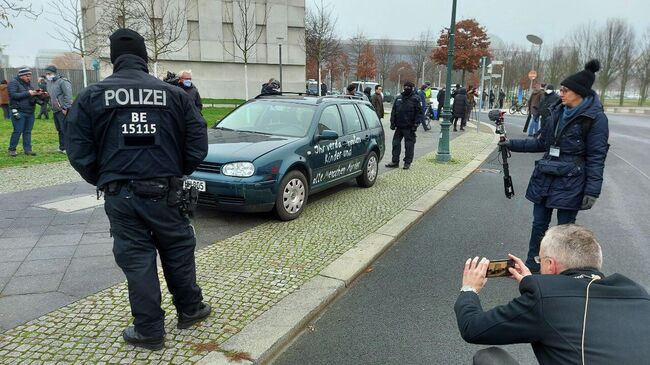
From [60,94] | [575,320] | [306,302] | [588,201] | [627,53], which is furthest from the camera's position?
[627,53]

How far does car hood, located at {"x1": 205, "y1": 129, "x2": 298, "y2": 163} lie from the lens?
19.2ft

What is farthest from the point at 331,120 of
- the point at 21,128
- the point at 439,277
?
the point at 21,128

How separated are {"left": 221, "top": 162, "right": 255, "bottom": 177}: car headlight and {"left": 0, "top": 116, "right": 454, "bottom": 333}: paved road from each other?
2.31 ft

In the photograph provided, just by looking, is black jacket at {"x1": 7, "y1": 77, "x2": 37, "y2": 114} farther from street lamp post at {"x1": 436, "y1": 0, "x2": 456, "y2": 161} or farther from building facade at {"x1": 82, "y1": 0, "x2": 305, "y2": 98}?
building facade at {"x1": 82, "y1": 0, "x2": 305, "y2": 98}

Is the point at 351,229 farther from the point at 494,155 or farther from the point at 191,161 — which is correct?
the point at 494,155

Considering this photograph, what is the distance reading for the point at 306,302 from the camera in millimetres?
3898

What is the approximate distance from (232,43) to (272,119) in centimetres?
3251

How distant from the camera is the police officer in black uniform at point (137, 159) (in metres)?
2.86

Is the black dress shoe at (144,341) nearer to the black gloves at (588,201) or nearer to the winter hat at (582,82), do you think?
the black gloves at (588,201)

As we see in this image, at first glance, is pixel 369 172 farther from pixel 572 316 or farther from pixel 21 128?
pixel 21 128

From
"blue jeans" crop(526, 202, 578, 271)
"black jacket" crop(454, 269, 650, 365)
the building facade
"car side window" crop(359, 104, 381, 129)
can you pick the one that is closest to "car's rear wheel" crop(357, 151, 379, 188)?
"car side window" crop(359, 104, 381, 129)

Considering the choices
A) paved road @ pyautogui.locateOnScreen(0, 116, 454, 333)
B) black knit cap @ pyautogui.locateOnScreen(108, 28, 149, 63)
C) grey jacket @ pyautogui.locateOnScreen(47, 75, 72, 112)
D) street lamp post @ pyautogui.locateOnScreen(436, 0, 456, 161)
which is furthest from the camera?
street lamp post @ pyautogui.locateOnScreen(436, 0, 456, 161)

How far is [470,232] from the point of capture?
6176 millimetres

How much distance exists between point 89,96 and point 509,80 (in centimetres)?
5882
